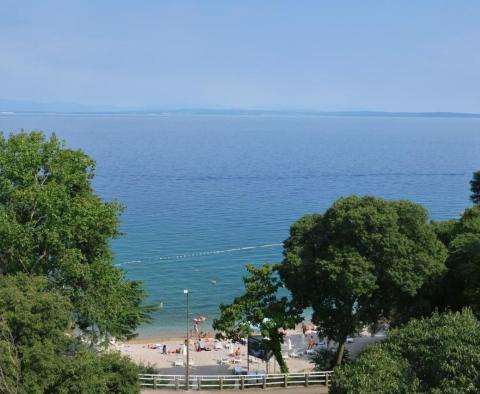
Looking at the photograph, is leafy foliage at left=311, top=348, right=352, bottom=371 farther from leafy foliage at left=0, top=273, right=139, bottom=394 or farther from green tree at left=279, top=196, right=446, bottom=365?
leafy foliage at left=0, top=273, right=139, bottom=394

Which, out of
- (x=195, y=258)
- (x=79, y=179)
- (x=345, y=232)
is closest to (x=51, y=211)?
(x=79, y=179)

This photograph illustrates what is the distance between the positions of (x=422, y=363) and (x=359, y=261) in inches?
431

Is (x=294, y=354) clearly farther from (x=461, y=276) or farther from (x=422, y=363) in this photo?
(x=422, y=363)

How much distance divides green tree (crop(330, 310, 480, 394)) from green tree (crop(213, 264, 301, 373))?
10.8 metres

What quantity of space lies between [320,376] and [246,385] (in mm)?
3284

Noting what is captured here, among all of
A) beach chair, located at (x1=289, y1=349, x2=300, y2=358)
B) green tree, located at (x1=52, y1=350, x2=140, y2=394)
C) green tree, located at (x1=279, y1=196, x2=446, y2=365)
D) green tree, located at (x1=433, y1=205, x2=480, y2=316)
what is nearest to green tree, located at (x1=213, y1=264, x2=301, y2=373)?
green tree, located at (x1=279, y1=196, x2=446, y2=365)

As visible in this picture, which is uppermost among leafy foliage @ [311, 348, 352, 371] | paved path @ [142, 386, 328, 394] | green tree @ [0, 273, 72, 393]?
green tree @ [0, 273, 72, 393]

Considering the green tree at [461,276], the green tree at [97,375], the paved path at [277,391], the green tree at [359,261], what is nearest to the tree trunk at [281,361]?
the green tree at [359,261]

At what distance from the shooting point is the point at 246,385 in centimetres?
2717

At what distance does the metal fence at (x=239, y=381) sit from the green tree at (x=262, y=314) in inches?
122

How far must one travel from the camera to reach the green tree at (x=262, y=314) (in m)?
30.2

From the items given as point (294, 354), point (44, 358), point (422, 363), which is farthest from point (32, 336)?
point (294, 354)

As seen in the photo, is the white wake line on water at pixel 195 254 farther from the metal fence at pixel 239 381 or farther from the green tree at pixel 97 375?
the green tree at pixel 97 375

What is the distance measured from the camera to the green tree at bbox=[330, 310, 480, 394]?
16.2 meters
